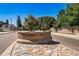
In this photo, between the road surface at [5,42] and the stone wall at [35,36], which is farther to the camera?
the stone wall at [35,36]

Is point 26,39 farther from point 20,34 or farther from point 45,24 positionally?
point 45,24

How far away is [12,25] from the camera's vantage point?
991 cm

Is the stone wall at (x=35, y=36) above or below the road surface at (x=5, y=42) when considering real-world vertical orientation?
above

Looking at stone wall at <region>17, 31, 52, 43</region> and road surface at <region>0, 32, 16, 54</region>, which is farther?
stone wall at <region>17, 31, 52, 43</region>

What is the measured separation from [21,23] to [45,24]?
1.00 meters

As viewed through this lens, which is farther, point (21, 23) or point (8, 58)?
point (21, 23)

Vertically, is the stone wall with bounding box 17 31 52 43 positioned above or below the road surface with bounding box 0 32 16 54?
above

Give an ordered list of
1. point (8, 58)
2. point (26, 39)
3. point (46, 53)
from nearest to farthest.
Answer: point (8, 58), point (46, 53), point (26, 39)

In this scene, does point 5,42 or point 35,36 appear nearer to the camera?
point 35,36

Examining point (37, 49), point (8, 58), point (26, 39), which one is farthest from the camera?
point (26, 39)

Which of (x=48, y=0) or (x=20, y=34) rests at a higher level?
(x=48, y=0)

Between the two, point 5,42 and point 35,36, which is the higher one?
point 35,36

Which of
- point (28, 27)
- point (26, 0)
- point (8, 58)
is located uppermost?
point (26, 0)

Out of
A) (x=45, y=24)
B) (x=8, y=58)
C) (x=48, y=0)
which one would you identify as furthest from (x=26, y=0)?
(x=8, y=58)
